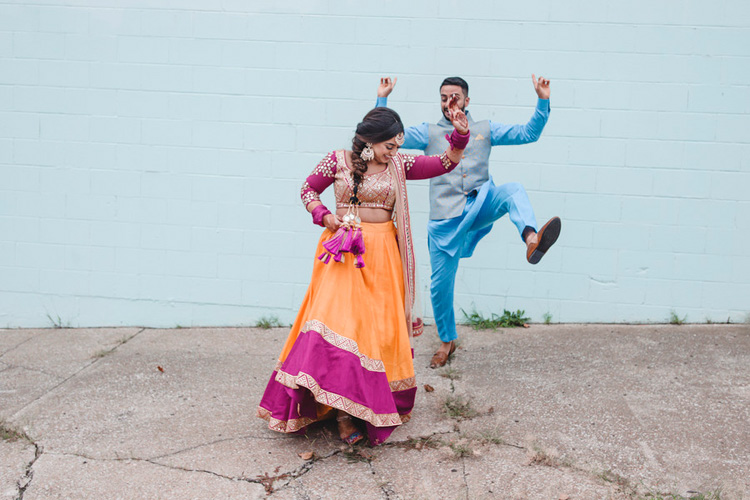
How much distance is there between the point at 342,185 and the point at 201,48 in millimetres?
2509

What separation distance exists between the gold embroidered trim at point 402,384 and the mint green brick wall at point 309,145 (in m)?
1.95

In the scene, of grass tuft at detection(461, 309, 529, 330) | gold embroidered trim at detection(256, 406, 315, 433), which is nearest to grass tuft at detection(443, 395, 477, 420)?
gold embroidered trim at detection(256, 406, 315, 433)

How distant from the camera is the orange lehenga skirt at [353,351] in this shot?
3541mm

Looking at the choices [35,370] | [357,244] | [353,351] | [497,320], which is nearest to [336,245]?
[357,244]

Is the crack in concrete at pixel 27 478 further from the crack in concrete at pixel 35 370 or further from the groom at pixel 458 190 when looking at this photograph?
the groom at pixel 458 190

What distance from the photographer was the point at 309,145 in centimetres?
568

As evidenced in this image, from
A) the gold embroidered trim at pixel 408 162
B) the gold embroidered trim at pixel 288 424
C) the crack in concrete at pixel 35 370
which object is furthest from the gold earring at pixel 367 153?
the crack in concrete at pixel 35 370

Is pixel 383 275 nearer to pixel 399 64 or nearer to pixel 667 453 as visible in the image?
pixel 667 453

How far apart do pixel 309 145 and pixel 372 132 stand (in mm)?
2034

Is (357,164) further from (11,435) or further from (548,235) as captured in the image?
(11,435)

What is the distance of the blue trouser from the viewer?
14.6ft

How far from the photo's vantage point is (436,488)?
3348mm

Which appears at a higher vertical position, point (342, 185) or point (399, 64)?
point (399, 64)

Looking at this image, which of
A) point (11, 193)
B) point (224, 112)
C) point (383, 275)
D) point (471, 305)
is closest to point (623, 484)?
point (383, 275)
